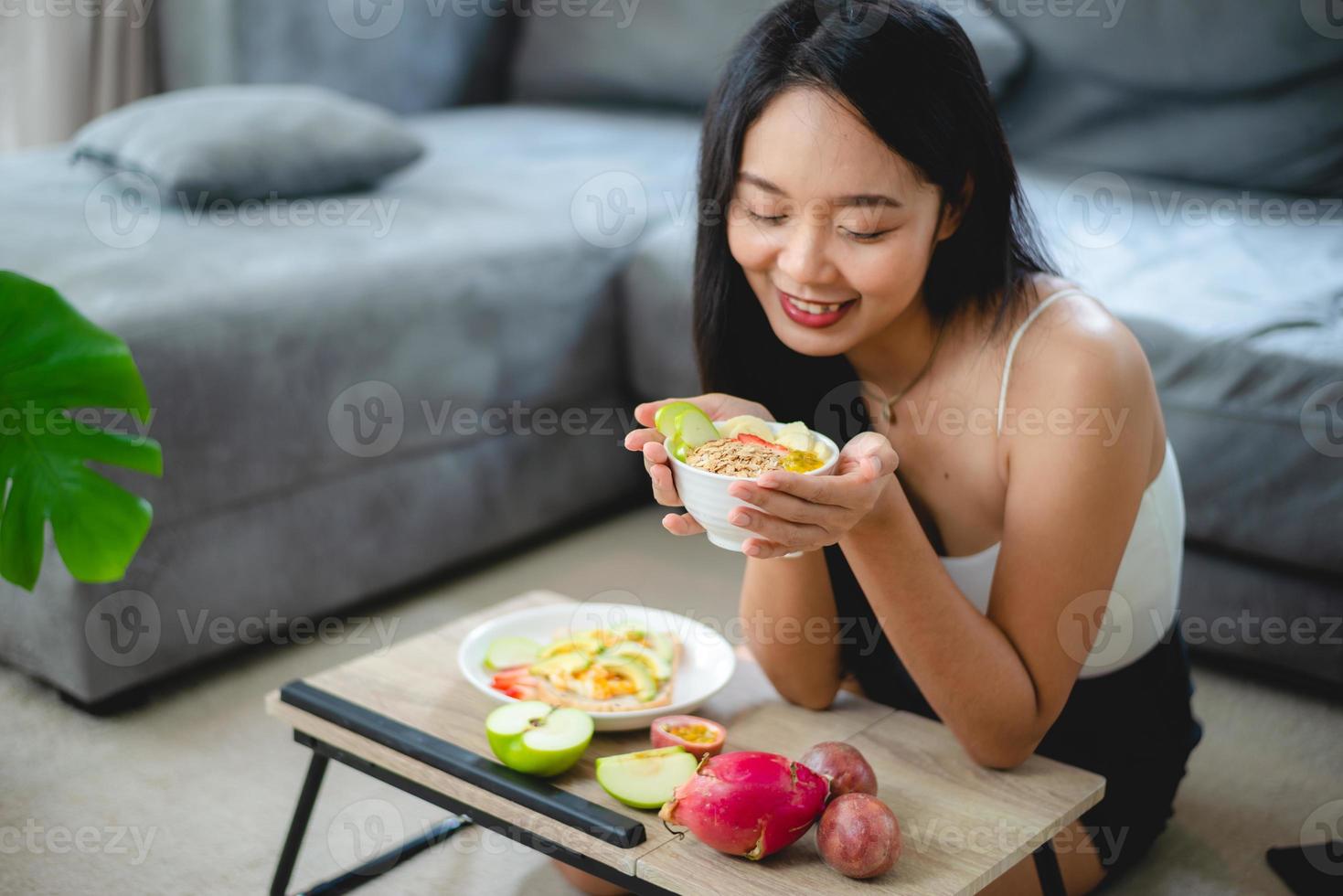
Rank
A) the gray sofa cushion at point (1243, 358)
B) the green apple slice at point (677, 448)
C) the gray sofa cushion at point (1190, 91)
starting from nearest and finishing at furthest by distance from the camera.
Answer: the green apple slice at point (677, 448)
the gray sofa cushion at point (1243, 358)
the gray sofa cushion at point (1190, 91)

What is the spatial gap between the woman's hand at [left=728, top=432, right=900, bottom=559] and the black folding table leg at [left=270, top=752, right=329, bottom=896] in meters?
0.54

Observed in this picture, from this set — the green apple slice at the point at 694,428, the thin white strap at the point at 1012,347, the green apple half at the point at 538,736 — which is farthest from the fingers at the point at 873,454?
the green apple half at the point at 538,736

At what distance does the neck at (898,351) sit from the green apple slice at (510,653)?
0.41m

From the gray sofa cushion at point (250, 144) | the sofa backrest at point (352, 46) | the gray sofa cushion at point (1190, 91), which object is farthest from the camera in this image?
the sofa backrest at point (352, 46)

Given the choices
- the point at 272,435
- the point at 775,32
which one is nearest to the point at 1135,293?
Result: the point at 775,32

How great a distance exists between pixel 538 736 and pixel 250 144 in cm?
146

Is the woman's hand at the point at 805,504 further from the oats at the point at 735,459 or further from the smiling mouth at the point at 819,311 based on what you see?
the smiling mouth at the point at 819,311

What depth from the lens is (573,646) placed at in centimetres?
131

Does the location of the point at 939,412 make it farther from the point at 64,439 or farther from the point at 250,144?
the point at 250,144

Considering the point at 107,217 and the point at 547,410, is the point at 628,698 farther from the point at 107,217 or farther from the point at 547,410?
the point at 107,217

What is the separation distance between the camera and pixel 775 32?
1.16 meters

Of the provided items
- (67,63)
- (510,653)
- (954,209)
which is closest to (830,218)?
(954,209)

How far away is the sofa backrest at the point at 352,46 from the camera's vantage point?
3090mm

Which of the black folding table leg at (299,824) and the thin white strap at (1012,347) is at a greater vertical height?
the thin white strap at (1012,347)
